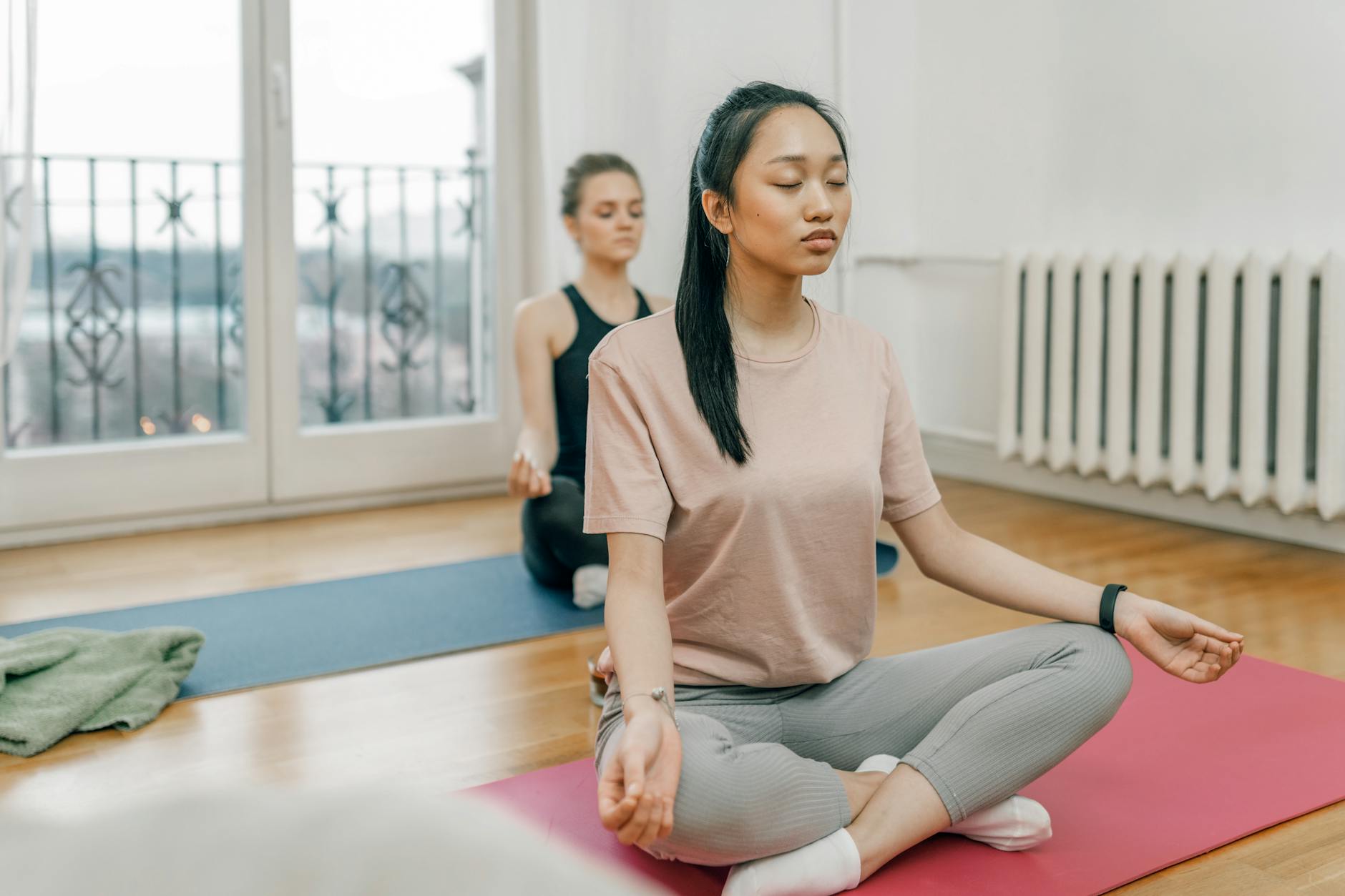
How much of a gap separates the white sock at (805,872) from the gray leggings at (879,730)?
0.04 ft

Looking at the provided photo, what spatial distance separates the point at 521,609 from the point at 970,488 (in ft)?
5.71

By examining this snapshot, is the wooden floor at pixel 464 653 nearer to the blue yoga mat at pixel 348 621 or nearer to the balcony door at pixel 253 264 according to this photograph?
the blue yoga mat at pixel 348 621

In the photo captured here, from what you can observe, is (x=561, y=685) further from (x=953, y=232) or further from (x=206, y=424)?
(x=953, y=232)

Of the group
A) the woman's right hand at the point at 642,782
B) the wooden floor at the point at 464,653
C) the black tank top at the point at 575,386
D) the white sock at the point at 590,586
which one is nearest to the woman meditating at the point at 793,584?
the woman's right hand at the point at 642,782

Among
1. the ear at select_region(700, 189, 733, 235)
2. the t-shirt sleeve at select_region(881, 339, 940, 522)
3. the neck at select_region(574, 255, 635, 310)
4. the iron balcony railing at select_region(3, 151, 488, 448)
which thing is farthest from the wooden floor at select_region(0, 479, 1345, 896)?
the ear at select_region(700, 189, 733, 235)

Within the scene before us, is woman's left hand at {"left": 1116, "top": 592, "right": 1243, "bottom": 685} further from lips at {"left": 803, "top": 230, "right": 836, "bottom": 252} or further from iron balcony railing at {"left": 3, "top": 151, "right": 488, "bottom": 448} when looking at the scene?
iron balcony railing at {"left": 3, "top": 151, "right": 488, "bottom": 448}

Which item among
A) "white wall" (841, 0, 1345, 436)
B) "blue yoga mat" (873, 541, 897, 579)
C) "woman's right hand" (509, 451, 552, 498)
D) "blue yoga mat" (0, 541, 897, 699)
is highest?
"white wall" (841, 0, 1345, 436)

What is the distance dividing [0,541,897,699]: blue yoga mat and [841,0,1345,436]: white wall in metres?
1.23

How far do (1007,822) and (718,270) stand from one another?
2.25ft

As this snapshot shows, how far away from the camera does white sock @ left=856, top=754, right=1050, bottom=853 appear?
4.69 ft

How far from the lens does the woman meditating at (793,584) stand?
1320 millimetres

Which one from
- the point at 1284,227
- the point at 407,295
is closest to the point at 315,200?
the point at 407,295

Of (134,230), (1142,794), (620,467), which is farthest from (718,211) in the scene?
(134,230)

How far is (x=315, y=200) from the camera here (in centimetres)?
351
